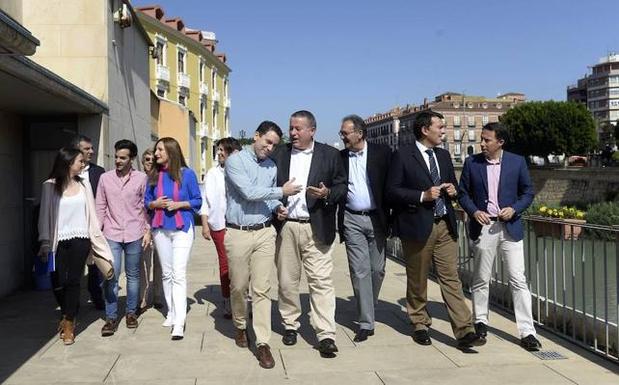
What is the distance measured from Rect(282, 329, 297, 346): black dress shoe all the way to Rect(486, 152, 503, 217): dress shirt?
6.56 ft

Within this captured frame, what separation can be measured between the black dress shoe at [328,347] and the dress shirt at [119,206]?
221 centimetres

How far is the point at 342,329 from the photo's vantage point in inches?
225

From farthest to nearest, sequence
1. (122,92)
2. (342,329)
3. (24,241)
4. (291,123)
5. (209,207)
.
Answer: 1. (122,92)
2. (24,241)
3. (209,207)
4. (342,329)
5. (291,123)

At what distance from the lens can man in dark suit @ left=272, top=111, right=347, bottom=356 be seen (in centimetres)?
484

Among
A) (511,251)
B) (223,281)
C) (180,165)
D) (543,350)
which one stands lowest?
(543,350)

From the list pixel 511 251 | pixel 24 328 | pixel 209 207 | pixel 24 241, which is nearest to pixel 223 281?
pixel 209 207

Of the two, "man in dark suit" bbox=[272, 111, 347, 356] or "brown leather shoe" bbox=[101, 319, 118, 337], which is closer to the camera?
"man in dark suit" bbox=[272, 111, 347, 356]

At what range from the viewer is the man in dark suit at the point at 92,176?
5973mm

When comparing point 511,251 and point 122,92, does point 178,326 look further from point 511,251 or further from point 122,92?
point 122,92

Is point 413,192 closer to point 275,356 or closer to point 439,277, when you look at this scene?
point 439,277

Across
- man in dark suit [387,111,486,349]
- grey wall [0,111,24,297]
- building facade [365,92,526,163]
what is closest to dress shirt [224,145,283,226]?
man in dark suit [387,111,486,349]

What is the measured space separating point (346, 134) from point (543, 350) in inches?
98.2

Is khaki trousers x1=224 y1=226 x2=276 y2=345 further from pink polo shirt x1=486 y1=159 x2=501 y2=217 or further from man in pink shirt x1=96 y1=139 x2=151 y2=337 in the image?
pink polo shirt x1=486 y1=159 x2=501 y2=217

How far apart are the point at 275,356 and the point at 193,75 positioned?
169 ft
